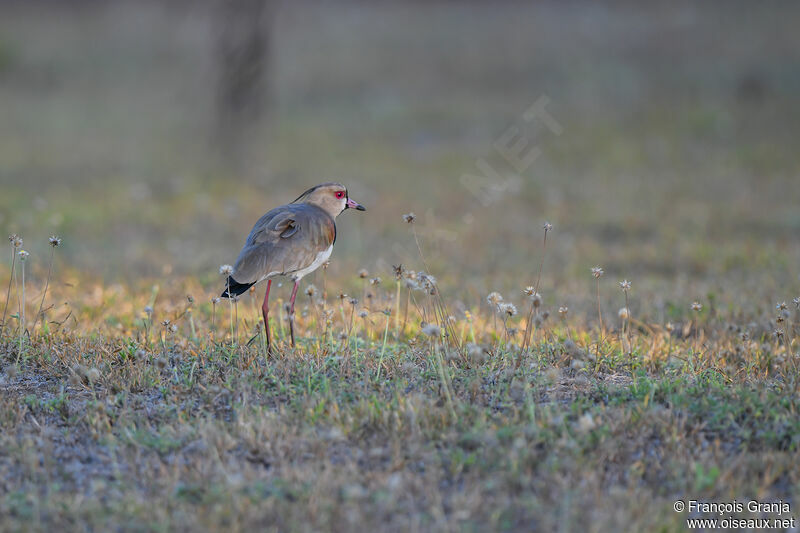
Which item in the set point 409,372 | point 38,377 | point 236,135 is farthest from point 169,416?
point 236,135

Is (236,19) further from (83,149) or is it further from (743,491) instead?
(743,491)

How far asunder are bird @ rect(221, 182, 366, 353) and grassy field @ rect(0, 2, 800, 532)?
29 cm

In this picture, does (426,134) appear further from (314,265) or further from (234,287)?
(234,287)

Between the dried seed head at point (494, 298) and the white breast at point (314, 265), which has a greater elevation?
the white breast at point (314, 265)

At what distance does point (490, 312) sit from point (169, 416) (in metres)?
2.92

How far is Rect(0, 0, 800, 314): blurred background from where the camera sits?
349 inches

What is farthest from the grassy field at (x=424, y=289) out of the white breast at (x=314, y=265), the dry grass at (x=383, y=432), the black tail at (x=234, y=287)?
the black tail at (x=234, y=287)

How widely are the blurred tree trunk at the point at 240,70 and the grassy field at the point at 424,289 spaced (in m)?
0.30

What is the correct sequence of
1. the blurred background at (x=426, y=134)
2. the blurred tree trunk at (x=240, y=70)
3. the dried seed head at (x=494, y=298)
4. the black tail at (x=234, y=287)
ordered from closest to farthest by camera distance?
the black tail at (x=234, y=287)
the dried seed head at (x=494, y=298)
the blurred background at (x=426, y=134)
the blurred tree trunk at (x=240, y=70)

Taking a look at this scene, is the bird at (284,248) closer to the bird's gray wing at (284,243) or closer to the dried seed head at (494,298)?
the bird's gray wing at (284,243)

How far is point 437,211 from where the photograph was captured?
10938mm

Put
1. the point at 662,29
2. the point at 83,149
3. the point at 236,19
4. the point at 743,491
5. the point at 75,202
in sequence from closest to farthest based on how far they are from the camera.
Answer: the point at 743,491 → the point at 75,202 → the point at 236,19 → the point at 83,149 → the point at 662,29

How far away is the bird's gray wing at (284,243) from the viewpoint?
14.3 ft

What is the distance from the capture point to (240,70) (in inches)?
531
